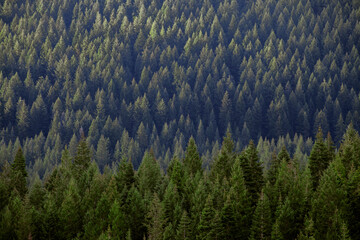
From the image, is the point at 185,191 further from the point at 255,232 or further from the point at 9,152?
the point at 9,152

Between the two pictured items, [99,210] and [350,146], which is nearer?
[99,210]

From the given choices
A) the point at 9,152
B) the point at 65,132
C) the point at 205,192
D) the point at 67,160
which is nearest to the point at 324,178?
the point at 205,192

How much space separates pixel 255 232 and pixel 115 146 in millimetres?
138501

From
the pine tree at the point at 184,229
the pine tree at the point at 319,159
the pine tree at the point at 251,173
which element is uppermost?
the pine tree at the point at 319,159

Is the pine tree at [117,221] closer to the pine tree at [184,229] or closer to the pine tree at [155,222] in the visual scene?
→ the pine tree at [155,222]

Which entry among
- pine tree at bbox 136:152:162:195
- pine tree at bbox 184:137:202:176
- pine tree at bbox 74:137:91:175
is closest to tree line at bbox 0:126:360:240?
pine tree at bbox 136:152:162:195

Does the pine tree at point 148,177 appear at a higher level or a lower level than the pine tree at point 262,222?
higher

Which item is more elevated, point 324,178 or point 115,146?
point 115,146

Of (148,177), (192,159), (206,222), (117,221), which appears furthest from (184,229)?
(192,159)

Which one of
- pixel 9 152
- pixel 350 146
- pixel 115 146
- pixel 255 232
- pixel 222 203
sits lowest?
pixel 255 232

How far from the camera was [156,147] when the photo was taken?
613 ft

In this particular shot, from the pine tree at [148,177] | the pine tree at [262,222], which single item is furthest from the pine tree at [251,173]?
the pine tree at [148,177]

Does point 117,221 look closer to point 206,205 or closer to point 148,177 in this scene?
point 206,205

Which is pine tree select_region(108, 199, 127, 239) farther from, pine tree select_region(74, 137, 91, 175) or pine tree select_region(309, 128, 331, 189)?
pine tree select_region(309, 128, 331, 189)
